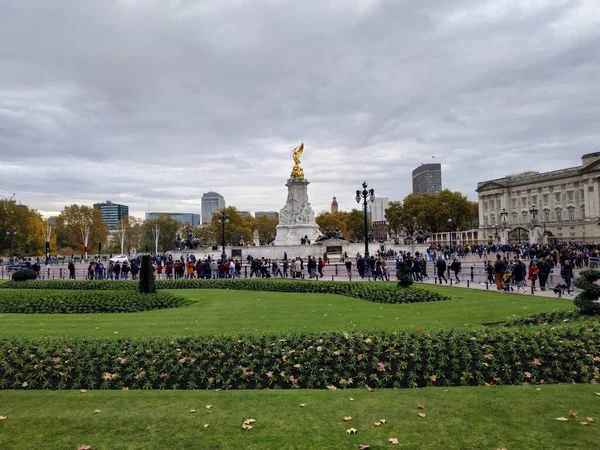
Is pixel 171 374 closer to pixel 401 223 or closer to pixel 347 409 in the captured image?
pixel 347 409

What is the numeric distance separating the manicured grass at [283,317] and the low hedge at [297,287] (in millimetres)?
907

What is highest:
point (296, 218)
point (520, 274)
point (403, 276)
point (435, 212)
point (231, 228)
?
point (435, 212)

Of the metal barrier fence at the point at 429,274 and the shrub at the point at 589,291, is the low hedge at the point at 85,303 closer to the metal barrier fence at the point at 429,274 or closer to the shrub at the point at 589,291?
the metal barrier fence at the point at 429,274

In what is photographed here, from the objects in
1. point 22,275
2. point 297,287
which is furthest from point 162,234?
point 297,287

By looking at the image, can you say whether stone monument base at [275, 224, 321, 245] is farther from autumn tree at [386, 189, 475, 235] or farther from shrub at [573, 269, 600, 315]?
shrub at [573, 269, 600, 315]

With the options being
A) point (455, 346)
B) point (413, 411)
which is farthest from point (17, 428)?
point (455, 346)

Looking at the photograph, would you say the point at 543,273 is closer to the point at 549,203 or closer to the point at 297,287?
the point at 297,287

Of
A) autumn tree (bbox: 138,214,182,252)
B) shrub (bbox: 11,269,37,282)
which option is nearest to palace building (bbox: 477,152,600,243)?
autumn tree (bbox: 138,214,182,252)

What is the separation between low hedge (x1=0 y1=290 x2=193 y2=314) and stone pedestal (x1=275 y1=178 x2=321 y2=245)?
51.7m

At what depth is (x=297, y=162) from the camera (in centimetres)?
7862

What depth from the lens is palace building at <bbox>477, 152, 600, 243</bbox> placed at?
Answer: 92375mm

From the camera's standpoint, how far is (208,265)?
36.2 meters

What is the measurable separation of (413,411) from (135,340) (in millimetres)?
6950

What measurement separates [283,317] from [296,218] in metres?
58.6
